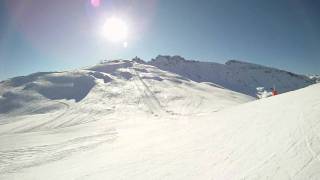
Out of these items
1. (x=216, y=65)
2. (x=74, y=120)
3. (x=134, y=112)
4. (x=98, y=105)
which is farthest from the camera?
(x=216, y=65)

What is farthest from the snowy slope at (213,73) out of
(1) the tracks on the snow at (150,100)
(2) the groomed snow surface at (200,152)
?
(2) the groomed snow surface at (200,152)

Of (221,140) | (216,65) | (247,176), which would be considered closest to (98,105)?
(221,140)

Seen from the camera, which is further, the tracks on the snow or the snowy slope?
the snowy slope

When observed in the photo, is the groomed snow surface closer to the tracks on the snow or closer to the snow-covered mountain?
the tracks on the snow

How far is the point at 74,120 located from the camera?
36.5 metres

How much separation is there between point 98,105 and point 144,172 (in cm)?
4029

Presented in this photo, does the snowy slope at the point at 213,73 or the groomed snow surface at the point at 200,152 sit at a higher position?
the groomed snow surface at the point at 200,152

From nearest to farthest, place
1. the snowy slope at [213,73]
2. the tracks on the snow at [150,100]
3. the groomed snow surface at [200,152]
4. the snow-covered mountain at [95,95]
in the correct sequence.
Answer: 1. the groomed snow surface at [200,152]
2. the tracks on the snow at [150,100]
3. the snow-covered mountain at [95,95]
4. the snowy slope at [213,73]

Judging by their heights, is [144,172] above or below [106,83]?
above

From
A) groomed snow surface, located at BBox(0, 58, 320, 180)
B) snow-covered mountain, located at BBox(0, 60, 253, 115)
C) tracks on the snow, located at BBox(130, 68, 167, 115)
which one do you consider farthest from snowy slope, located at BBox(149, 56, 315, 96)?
groomed snow surface, located at BBox(0, 58, 320, 180)

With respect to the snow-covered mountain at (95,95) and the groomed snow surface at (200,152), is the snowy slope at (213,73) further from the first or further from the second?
the groomed snow surface at (200,152)

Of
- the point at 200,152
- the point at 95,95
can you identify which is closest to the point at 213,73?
the point at 95,95

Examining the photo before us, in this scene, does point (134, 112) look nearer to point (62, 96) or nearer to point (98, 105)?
point (98, 105)

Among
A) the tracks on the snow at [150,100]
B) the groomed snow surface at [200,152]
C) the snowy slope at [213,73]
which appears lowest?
the snowy slope at [213,73]
